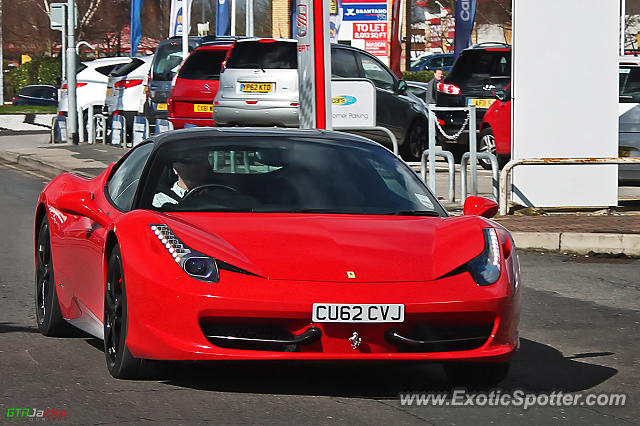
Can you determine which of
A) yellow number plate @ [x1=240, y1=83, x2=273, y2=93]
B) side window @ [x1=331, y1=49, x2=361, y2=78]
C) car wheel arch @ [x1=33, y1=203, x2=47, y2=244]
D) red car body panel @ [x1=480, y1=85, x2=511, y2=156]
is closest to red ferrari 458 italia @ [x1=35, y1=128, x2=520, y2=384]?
car wheel arch @ [x1=33, y1=203, x2=47, y2=244]

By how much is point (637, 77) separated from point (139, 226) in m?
14.3

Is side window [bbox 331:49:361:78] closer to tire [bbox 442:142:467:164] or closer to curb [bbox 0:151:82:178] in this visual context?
tire [bbox 442:142:467:164]

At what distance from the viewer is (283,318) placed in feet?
19.4

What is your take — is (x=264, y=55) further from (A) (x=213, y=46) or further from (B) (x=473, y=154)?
(B) (x=473, y=154)

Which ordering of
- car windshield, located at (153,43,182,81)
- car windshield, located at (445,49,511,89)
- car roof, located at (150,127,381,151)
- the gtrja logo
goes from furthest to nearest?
car windshield, located at (153,43,182,81), car windshield, located at (445,49,511,89), car roof, located at (150,127,381,151), the gtrja logo

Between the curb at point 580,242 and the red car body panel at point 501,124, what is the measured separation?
731cm

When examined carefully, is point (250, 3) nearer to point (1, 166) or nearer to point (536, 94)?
point (1, 166)

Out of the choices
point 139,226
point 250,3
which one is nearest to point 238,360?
point 139,226

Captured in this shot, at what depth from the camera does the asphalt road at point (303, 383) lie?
5.73 metres

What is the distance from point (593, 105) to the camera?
1556 centimetres

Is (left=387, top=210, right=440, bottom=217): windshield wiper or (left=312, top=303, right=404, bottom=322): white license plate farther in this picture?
(left=387, top=210, right=440, bottom=217): windshield wiper

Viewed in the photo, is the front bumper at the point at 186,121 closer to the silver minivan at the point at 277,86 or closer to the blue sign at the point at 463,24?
the silver minivan at the point at 277,86

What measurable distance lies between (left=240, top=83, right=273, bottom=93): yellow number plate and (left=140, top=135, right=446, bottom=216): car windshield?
14.3 m

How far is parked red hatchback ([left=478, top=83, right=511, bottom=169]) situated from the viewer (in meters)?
20.4
